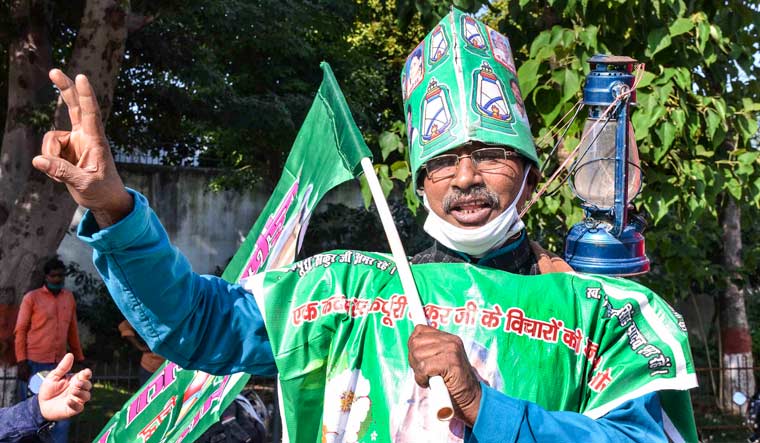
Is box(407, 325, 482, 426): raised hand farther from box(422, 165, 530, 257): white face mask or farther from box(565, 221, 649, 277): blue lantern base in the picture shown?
box(565, 221, 649, 277): blue lantern base

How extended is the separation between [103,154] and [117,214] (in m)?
0.14

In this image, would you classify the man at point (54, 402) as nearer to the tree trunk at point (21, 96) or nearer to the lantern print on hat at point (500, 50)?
the lantern print on hat at point (500, 50)

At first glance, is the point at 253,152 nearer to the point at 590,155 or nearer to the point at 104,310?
the point at 104,310

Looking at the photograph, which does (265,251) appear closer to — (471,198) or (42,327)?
(471,198)

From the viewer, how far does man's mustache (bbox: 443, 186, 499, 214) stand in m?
2.56

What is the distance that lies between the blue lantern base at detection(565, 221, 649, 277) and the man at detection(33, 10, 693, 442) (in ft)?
5.22

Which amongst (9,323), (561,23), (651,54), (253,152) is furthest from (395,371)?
(253,152)

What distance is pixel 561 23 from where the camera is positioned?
607 cm

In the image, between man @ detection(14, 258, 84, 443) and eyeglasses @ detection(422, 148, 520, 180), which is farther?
man @ detection(14, 258, 84, 443)

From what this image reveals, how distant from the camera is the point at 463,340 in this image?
7.80ft

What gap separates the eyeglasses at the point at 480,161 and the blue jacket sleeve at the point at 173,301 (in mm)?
576

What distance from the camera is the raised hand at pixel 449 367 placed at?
206cm

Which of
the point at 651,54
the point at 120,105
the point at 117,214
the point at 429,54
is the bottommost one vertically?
the point at 117,214

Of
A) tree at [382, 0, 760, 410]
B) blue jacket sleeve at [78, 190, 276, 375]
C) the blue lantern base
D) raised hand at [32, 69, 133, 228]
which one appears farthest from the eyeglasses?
tree at [382, 0, 760, 410]
